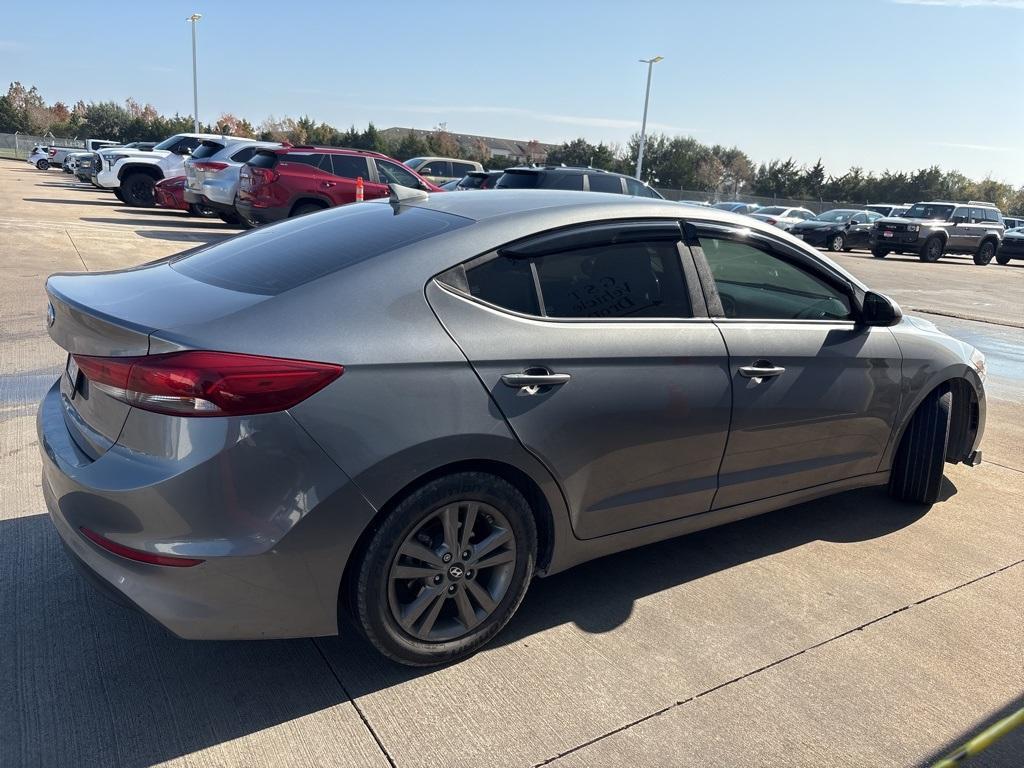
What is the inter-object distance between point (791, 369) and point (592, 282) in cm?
107

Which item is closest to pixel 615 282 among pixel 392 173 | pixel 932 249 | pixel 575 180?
pixel 575 180

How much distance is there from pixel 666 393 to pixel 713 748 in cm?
127

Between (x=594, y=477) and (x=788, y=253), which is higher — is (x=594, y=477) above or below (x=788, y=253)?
below

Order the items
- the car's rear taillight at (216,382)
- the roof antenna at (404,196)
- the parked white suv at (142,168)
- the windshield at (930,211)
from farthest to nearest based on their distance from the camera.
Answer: the windshield at (930,211) < the parked white suv at (142,168) < the roof antenna at (404,196) < the car's rear taillight at (216,382)

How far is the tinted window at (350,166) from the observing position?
48.6ft

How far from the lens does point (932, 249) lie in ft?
84.1

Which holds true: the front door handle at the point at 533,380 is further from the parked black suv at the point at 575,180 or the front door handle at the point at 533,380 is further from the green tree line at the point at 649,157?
the green tree line at the point at 649,157

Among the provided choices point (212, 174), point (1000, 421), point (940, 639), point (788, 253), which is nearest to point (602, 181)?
point (212, 174)

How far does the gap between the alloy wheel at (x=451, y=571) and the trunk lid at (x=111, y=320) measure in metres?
0.96

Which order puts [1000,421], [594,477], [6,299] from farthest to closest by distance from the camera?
[6,299] < [1000,421] < [594,477]

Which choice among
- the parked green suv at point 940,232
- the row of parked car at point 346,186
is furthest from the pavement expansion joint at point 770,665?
the parked green suv at point 940,232

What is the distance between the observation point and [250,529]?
2354 mm

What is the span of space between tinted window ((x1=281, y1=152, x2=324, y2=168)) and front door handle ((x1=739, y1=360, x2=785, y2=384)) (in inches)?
495

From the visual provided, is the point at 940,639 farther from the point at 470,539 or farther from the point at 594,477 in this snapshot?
the point at 470,539
